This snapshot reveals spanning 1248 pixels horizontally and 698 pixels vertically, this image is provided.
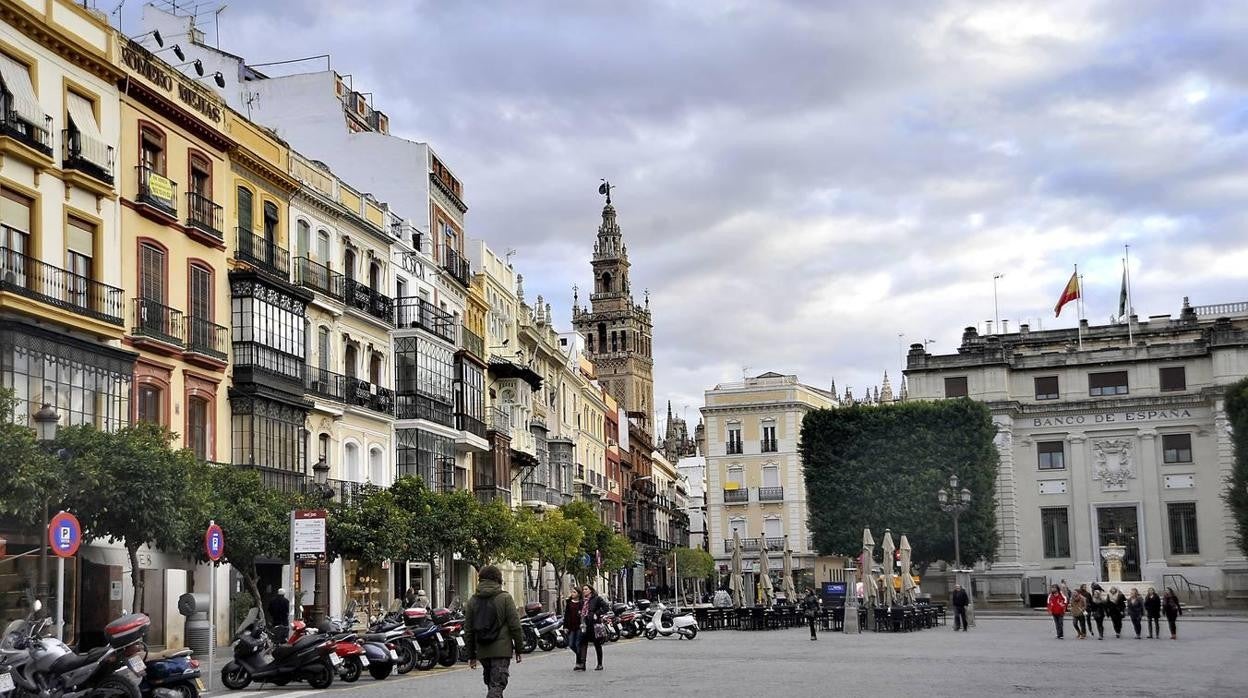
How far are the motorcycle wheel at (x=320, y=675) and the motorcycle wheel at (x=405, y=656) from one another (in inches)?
142

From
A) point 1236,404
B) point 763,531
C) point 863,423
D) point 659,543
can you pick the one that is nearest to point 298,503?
point 863,423

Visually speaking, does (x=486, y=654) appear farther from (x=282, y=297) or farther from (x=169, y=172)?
(x=282, y=297)

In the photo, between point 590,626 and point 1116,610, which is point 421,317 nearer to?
point 1116,610

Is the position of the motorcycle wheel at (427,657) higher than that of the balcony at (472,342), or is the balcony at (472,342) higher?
the balcony at (472,342)

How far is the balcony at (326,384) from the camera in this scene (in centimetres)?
4620

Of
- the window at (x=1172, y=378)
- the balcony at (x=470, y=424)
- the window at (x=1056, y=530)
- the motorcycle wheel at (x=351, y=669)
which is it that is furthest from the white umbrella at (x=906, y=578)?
the motorcycle wheel at (x=351, y=669)

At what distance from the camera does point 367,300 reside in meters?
51.9

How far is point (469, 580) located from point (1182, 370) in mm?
39922

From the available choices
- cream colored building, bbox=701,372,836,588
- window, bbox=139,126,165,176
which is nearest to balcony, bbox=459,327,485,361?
window, bbox=139,126,165,176

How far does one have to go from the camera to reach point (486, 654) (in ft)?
55.3

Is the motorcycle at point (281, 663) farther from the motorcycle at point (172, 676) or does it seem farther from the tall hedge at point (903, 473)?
the tall hedge at point (903, 473)

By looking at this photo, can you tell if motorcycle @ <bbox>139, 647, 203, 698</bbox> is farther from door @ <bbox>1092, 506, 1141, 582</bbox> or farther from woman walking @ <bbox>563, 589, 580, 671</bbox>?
door @ <bbox>1092, 506, 1141, 582</bbox>

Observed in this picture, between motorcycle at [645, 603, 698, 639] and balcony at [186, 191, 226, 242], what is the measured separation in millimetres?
16647

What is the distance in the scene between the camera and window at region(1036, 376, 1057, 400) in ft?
266
